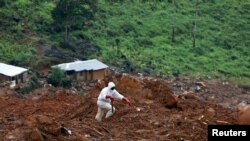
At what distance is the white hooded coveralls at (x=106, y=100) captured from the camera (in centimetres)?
1433

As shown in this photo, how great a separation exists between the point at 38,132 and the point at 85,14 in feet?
73.2

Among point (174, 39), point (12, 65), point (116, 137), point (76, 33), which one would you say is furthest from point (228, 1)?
point (116, 137)

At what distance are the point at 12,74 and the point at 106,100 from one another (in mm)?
12897

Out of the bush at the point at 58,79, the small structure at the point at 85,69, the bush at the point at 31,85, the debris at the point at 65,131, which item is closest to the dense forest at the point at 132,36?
the small structure at the point at 85,69

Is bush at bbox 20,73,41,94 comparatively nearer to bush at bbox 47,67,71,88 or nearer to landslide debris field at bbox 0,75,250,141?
bush at bbox 47,67,71,88

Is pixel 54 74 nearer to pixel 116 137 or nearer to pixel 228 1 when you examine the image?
pixel 116 137

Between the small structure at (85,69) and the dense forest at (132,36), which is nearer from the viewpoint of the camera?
the small structure at (85,69)

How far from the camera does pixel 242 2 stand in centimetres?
4512

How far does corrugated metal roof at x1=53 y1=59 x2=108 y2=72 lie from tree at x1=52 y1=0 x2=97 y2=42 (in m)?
3.90

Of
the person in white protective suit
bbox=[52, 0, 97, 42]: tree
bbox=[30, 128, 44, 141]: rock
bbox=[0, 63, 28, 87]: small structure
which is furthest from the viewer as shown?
bbox=[52, 0, 97, 42]: tree

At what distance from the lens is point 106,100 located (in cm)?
1445

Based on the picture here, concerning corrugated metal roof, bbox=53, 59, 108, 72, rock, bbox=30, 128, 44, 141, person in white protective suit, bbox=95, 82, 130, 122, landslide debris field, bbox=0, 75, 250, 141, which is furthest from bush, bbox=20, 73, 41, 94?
rock, bbox=30, 128, 44, 141

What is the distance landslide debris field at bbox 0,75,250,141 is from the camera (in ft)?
40.4

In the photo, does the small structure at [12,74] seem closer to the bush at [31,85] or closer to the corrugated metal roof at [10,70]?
the corrugated metal roof at [10,70]
